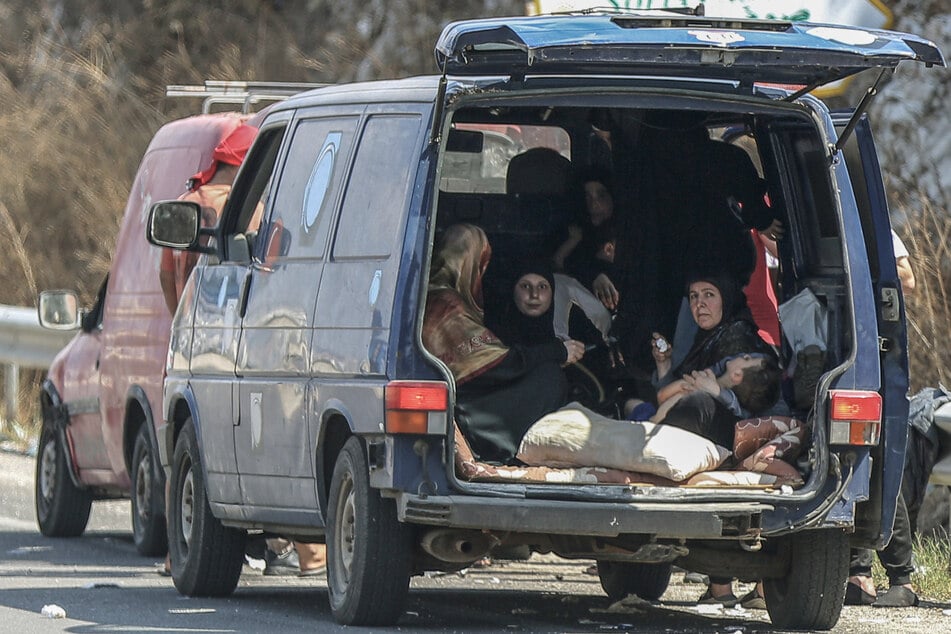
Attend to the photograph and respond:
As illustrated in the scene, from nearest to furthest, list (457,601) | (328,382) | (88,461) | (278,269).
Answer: (328,382), (278,269), (457,601), (88,461)

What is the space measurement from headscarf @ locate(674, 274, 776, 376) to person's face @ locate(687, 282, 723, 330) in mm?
23

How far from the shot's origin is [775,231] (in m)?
8.91

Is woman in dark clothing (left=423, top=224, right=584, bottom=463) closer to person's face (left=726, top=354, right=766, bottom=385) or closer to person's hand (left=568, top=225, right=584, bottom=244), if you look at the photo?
person's face (left=726, top=354, right=766, bottom=385)

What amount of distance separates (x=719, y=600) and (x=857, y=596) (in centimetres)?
59

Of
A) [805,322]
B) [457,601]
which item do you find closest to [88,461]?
[457,601]

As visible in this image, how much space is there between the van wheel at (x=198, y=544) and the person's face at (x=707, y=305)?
2.21m

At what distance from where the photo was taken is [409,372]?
7.59 metres

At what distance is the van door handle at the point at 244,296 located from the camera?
9.04 meters

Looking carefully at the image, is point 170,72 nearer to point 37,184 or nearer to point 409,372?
point 37,184

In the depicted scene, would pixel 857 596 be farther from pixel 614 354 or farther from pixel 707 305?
pixel 707 305

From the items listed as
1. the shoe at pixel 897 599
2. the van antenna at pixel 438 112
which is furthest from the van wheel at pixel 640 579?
the van antenna at pixel 438 112

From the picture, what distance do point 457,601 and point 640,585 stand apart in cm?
81

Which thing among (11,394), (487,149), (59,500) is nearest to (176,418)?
(487,149)

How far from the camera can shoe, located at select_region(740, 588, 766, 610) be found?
30.9 ft
